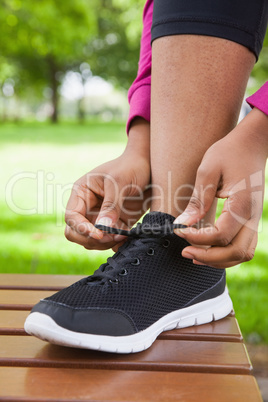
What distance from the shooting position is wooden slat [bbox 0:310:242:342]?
1060 millimetres

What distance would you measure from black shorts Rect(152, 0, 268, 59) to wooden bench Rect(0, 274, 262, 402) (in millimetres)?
660

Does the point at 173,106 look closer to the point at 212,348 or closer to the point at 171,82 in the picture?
the point at 171,82

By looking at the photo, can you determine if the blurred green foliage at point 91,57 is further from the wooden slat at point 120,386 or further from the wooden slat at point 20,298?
the wooden slat at point 120,386

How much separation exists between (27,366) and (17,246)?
2.11 metres

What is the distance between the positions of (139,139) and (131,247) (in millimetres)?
346

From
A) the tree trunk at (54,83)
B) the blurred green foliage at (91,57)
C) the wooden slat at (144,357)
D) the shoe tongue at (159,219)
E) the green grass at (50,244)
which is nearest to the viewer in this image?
the wooden slat at (144,357)

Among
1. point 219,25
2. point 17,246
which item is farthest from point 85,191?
point 17,246

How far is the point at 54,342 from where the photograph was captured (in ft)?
3.05

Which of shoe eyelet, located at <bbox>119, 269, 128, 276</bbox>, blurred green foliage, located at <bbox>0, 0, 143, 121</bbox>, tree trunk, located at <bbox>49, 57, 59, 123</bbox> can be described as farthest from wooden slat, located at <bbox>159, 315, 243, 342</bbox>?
tree trunk, located at <bbox>49, 57, 59, 123</bbox>

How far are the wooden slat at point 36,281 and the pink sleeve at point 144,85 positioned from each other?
18.8 inches

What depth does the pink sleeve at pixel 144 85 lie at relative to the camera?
1364 millimetres

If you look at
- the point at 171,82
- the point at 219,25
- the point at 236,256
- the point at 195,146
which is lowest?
the point at 236,256

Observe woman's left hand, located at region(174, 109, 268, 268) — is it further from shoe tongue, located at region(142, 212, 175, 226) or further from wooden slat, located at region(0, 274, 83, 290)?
wooden slat, located at region(0, 274, 83, 290)

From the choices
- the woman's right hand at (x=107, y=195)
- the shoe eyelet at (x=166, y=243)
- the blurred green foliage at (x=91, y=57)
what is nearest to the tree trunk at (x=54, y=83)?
the blurred green foliage at (x=91, y=57)
